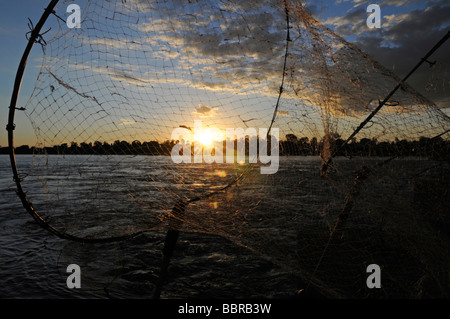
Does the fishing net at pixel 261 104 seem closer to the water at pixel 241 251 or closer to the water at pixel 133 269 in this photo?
the water at pixel 241 251

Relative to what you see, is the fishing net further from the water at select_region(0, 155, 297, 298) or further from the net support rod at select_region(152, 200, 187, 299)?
the water at select_region(0, 155, 297, 298)

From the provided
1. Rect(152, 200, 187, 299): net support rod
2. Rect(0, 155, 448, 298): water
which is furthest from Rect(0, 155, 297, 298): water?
Rect(152, 200, 187, 299): net support rod

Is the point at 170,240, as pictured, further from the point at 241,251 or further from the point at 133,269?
the point at 241,251

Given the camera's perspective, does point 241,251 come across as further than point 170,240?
Yes

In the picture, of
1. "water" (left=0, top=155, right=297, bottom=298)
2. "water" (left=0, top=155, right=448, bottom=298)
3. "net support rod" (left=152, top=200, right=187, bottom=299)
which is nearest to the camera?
"net support rod" (left=152, top=200, right=187, bottom=299)

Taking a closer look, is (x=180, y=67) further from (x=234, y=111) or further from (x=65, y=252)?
(x=65, y=252)

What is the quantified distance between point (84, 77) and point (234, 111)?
2.23 metres

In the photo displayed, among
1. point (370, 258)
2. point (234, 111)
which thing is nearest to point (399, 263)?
point (370, 258)

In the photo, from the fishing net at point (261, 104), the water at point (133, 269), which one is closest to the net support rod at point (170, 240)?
the fishing net at point (261, 104)

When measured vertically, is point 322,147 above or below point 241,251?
above

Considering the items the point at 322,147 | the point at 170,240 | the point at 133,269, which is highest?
the point at 322,147

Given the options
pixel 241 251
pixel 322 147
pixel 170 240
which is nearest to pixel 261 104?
pixel 322 147
